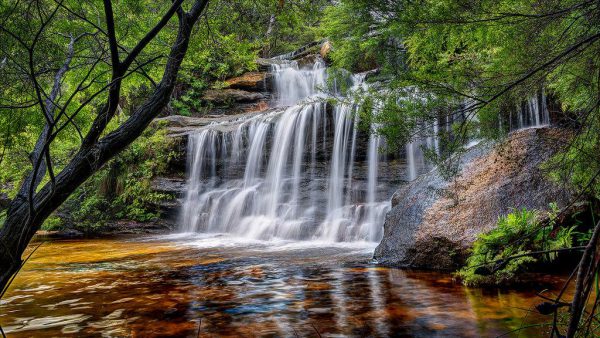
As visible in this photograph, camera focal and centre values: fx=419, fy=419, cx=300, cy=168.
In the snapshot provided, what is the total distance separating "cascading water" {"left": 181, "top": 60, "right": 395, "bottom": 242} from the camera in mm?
12188

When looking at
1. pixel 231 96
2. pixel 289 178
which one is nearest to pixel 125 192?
pixel 289 178

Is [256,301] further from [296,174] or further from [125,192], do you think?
[125,192]

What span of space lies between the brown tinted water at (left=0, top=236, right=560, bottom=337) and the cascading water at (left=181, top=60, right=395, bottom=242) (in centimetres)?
346

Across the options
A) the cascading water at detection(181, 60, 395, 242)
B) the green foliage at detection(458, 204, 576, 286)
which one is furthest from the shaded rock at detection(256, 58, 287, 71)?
the green foliage at detection(458, 204, 576, 286)

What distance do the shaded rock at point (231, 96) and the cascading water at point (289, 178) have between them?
5.00 m

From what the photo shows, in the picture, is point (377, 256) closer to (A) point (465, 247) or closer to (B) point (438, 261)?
(B) point (438, 261)

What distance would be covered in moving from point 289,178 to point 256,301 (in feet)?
31.5

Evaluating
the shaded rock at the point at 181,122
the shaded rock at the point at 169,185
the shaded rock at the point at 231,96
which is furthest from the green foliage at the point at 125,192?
the shaded rock at the point at 231,96

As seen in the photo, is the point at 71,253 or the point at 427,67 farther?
the point at 71,253

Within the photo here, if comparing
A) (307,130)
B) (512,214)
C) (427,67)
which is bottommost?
(512,214)

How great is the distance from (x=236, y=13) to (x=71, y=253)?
27.8 feet

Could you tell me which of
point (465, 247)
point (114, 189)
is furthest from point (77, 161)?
point (114, 189)

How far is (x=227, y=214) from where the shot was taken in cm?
1475

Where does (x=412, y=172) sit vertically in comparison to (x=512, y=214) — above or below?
above
